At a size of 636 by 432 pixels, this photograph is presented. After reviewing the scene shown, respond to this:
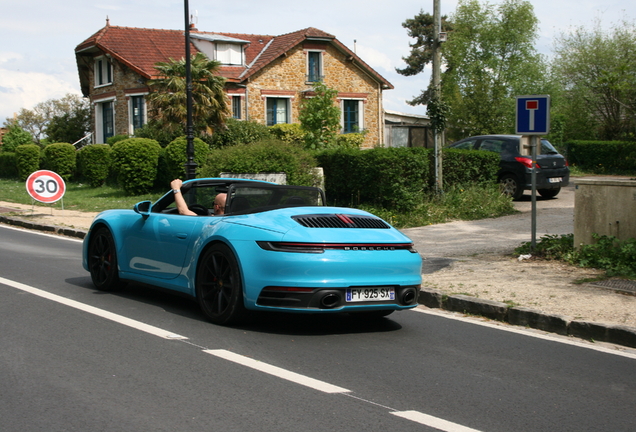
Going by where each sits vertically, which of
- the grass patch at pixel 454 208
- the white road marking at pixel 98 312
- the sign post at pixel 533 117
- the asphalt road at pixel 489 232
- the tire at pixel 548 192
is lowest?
the white road marking at pixel 98 312

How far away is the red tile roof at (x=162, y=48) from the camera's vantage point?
3853 centimetres

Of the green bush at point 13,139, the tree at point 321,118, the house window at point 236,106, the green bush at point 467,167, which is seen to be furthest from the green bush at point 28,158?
the green bush at point 467,167

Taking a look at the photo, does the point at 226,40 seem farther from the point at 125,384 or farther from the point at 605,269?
the point at 125,384

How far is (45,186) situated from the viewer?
18.3 m

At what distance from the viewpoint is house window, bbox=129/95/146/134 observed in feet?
127

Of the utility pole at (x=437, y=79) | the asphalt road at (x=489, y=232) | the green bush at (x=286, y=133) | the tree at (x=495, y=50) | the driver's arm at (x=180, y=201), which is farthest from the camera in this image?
the tree at (x=495, y=50)

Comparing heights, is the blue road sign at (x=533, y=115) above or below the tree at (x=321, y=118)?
below

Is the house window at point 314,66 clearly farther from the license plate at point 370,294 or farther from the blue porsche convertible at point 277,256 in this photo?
the license plate at point 370,294

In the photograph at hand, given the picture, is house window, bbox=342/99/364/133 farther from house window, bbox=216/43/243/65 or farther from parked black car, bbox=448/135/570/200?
parked black car, bbox=448/135/570/200

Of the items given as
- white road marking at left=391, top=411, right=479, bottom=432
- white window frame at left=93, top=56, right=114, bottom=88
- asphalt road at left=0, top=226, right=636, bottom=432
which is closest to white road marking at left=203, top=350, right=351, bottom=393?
asphalt road at left=0, top=226, right=636, bottom=432

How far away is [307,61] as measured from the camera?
40531mm

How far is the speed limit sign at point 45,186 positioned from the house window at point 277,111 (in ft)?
72.7

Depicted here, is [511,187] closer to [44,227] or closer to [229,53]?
[44,227]

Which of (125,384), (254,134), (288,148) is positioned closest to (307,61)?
(254,134)
